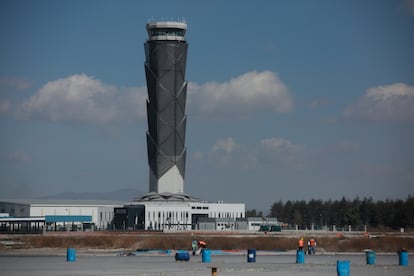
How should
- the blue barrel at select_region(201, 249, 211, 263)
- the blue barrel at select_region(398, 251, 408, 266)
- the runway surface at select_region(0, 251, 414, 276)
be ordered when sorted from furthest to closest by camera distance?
the blue barrel at select_region(201, 249, 211, 263) < the blue barrel at select_region(398, 251, 408, 266) < the runway surface at select_region(0, 251, 414, 276)

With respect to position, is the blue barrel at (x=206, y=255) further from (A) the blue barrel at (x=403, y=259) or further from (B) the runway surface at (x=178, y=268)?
(A) the blue barrel at (x=403, y=259)

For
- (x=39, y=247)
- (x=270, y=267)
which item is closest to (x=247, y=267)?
(x=270, y=267)

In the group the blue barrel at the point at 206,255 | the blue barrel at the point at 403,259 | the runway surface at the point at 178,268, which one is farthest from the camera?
the blue barrel at the point at 206,255

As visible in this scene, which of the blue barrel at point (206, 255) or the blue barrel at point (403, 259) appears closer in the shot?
the blue barrel at point (403, 259)

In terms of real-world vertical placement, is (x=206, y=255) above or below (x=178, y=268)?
above

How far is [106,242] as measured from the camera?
430 ft

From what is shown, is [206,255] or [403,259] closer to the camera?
[403,259]

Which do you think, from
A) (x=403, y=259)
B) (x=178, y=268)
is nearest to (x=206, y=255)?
(x=178, y=268)

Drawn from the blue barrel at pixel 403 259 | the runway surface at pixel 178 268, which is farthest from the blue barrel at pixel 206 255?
the blue barrel at pixel 403 259

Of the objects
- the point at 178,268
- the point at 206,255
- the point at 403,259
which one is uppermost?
the point at 206,255

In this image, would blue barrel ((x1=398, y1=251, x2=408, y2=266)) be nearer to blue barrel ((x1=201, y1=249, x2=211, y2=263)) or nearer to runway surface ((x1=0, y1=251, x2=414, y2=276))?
runway surface ((x1=0, y1=251, x2=414, y2=276))

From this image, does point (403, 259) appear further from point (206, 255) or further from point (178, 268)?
point (178, 268)

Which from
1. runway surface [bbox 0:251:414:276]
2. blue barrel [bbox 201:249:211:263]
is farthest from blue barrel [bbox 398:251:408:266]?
blue barrel [bbox 201:249:211:263]

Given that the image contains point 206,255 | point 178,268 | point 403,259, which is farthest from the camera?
point 206,255
